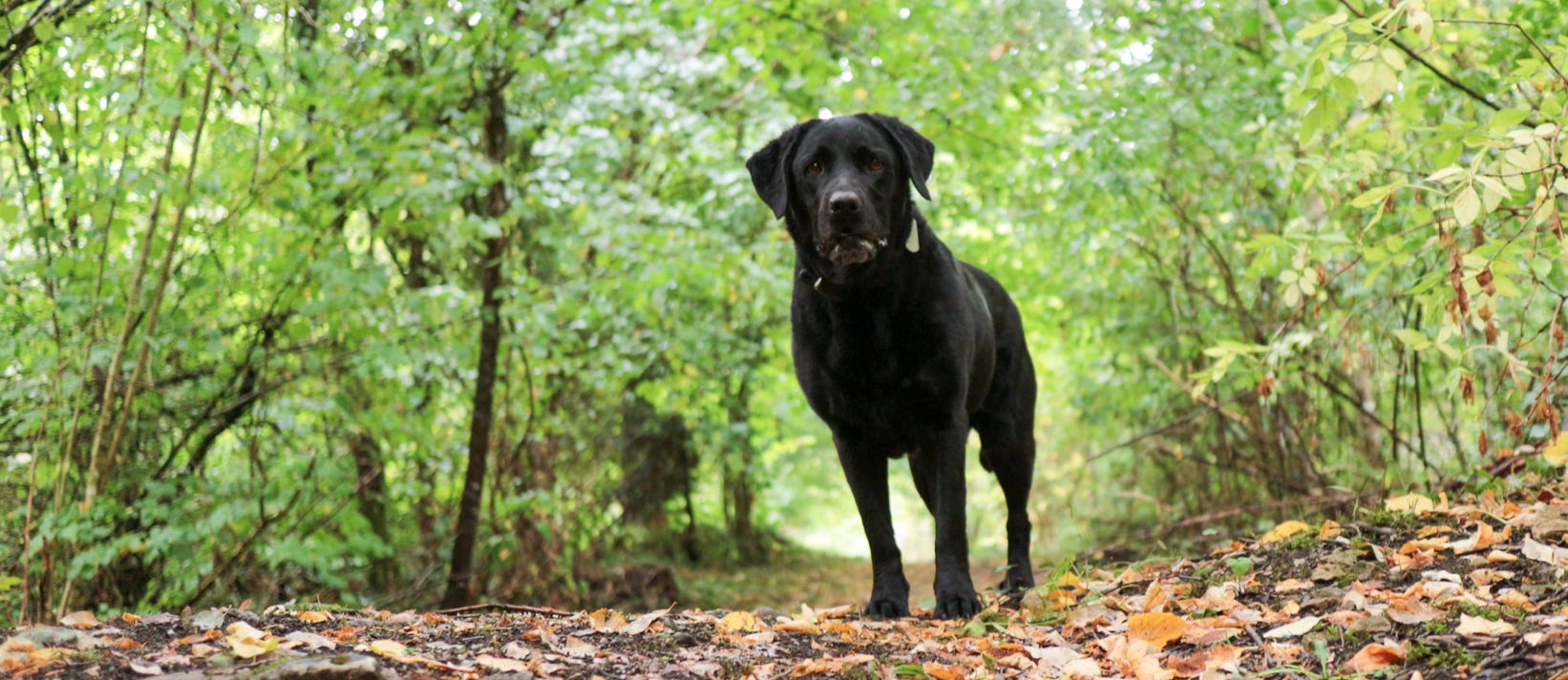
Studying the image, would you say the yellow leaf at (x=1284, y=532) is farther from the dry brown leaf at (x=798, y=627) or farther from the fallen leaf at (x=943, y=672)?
the fallen leaf at (x=943, y=672)

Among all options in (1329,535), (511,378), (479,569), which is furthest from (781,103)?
(1329,535)

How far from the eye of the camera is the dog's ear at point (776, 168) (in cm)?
420

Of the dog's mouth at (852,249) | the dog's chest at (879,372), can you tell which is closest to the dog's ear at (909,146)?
the dog's mouth at (852,249)

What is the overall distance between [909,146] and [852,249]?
0.59 metres

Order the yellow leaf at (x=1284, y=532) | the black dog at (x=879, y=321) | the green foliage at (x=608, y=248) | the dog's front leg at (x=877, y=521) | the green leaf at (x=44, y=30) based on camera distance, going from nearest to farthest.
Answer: the green leaf at (x=44, y=30)
the black dog at (x=879, y=321)
the dog's front leg at (x=877, y=521)
the yellow leaf at (x=1284, y=532)
the green foliage at (x=608, y=248)

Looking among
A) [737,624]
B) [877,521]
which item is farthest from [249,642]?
[877,521]

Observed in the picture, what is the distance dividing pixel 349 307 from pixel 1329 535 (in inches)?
196

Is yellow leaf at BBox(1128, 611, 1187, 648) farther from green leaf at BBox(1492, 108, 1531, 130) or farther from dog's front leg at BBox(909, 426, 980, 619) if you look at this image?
green leaf at BBox(1492, 108, 1531, 130)

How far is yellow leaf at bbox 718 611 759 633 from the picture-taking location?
334 centimetres

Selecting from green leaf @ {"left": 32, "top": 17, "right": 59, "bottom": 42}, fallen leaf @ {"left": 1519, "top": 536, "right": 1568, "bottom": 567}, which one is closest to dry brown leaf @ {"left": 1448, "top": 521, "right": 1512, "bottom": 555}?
fallen leaf @ {"left": 1519, "top": 536, "right": 1568, "bottom": 567}

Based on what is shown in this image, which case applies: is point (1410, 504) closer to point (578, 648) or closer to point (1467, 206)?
point (1467, 206)

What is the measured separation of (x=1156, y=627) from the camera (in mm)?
2912

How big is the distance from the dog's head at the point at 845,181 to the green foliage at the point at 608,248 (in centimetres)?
127

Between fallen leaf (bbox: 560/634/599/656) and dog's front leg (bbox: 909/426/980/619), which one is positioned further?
dog's front leg (bbox: 909/426/980/619)
